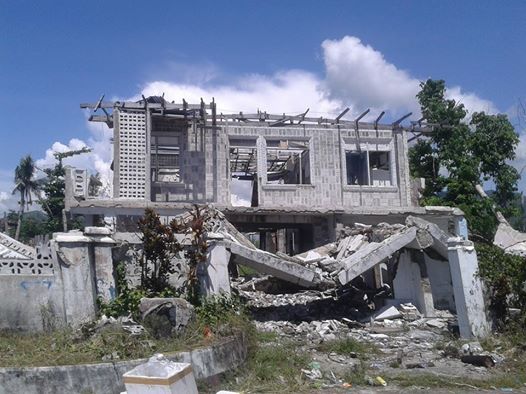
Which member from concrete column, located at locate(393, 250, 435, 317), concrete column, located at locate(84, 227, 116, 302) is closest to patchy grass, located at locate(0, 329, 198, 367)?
concrete column, located at locate(84, 227, 116, 302)

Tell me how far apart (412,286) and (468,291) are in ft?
9.78

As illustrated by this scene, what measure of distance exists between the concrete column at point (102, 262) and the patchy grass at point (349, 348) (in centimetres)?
403

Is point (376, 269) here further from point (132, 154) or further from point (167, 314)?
point (167, 314)

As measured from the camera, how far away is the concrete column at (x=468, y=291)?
37.4 feet

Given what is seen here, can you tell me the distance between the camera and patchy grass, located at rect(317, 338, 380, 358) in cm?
1046

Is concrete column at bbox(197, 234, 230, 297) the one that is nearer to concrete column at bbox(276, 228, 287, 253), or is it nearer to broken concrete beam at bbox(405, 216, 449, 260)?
broken concrete beam at bbox(405, 216, 449, 260)

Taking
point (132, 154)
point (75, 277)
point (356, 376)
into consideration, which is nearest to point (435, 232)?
point (356, 376)

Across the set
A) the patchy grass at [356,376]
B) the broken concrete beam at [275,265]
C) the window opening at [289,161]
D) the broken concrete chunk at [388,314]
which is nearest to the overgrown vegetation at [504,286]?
the broken concrete chunk at [388,314]

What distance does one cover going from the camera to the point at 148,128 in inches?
744

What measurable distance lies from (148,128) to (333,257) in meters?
7.89

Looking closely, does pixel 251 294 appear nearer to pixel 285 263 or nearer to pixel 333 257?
pixel 333 257

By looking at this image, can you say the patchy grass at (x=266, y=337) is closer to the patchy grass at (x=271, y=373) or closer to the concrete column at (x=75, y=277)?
the patchy grass at (x=271, y=373)

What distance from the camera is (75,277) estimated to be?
31.5 ft

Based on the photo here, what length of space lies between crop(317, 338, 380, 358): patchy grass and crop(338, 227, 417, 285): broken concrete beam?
1.85m
